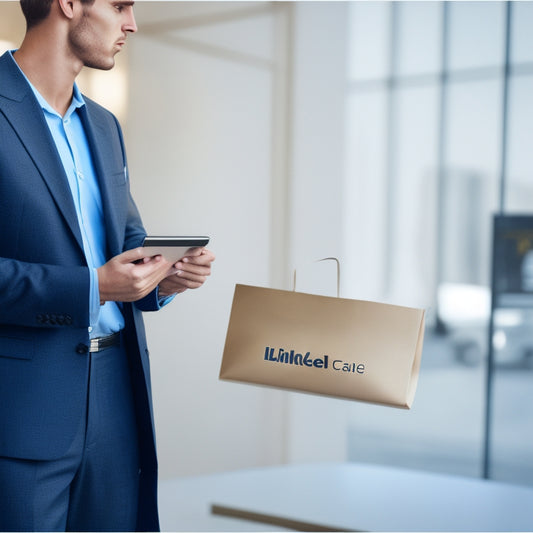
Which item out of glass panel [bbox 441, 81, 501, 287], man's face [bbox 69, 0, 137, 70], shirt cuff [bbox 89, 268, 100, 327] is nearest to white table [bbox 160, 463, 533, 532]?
shirt cuff [bbox 89, 268, 100, 327]

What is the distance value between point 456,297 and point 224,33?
30.4 ft

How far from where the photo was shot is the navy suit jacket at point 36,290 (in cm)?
150

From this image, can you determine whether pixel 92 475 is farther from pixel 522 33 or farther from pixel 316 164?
pixel 522 33

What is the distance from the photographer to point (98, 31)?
1.69 m

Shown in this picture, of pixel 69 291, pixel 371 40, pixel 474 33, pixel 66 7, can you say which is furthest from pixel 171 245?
pixel 371 40

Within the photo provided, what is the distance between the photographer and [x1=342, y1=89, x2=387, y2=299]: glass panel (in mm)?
13391

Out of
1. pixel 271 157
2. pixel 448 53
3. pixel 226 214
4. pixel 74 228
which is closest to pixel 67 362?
pixel 74 228

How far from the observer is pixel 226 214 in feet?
12.4

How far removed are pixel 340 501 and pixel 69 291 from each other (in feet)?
8.02

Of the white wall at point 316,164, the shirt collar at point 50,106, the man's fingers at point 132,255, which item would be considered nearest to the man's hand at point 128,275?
the man's fingers at point 132,255

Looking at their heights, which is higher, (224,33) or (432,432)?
(224,33)

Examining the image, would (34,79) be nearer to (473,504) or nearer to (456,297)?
(473,504)

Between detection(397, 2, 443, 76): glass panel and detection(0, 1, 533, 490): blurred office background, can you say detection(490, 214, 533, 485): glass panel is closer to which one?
detection(0, 1, 533, 490): blurred office background

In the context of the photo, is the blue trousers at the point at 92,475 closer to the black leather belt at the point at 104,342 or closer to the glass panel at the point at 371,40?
the black leather belt at the point at 104,342
